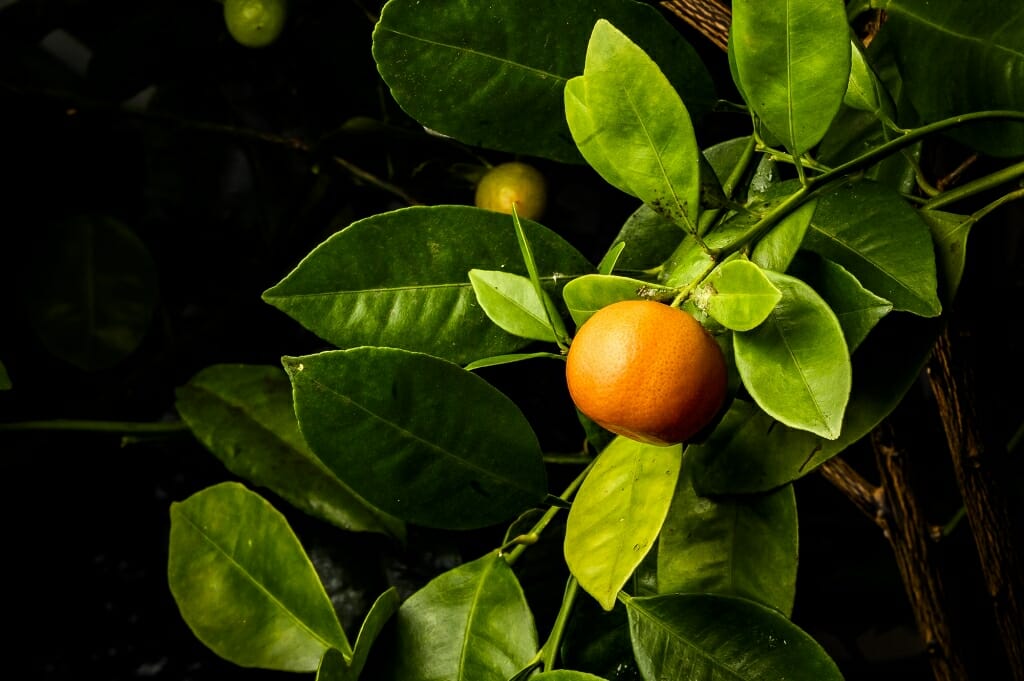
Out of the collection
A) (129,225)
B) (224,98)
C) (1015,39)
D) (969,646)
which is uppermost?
(1015,39)

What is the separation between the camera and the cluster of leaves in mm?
382

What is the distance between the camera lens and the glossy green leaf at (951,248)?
1.50 ft

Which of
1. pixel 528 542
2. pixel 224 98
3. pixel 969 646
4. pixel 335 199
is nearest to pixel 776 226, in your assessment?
pixel 528 542

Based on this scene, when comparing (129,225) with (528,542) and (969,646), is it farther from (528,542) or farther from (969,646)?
(969,646)

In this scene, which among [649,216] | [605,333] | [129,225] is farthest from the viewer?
[129,225]

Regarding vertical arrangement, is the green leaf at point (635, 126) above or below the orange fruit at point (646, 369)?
above

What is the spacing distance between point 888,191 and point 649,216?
122mm

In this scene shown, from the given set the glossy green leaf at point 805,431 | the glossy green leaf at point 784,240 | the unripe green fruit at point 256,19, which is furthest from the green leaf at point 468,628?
the unripe green fruit at point 256,19

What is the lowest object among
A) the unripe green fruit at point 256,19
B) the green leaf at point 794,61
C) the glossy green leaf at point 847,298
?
the glossy green leaf at point 847,298

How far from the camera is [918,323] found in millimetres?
465

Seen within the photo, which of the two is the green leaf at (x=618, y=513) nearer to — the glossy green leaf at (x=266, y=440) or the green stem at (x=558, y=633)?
the green stem at (x=558, y=633)

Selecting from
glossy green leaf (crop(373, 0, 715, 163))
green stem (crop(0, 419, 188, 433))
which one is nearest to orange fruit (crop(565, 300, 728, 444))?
glossy green leaf (crop(373, 0, 715, 163))

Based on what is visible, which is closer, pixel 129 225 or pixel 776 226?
pixel 776 226

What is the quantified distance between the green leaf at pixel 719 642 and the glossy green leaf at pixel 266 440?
21 cm
